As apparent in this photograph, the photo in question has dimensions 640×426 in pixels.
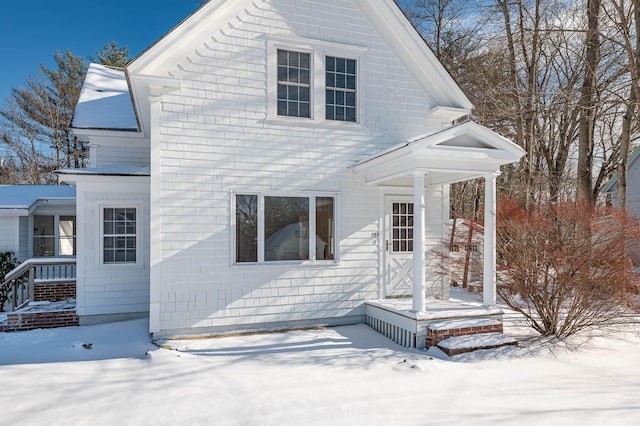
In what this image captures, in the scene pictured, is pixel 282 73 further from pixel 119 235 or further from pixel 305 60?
pixel 119 235

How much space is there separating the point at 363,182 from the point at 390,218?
103cm

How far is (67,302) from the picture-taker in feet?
29.2

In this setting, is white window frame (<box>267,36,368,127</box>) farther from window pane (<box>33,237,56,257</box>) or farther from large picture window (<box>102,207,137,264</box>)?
window pane (<box>33,237,56,257</box>)

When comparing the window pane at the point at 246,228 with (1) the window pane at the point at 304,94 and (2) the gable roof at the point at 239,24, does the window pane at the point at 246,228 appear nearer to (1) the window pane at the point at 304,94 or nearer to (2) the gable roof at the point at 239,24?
(1) the window pane at the point at 304,94

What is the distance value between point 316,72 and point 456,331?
5.65 metres

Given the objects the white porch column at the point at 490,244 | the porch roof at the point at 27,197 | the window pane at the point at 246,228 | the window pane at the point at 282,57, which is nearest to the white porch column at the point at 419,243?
the white porch column at the point at 490,244

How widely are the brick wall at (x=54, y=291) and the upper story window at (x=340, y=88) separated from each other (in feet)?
24.0

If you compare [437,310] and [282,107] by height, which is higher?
[282,107]

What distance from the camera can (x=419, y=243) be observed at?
702 centimetres

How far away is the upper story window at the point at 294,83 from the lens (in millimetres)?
7789

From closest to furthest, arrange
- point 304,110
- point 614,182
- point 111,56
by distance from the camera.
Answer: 1. point 304,110
2. point 614,182
3. point 111,56

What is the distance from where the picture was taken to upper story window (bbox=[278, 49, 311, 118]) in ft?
25.6

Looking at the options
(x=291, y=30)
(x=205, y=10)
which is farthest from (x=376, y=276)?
(x=205, y=10)

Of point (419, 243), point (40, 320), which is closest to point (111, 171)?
point (40, 320)
